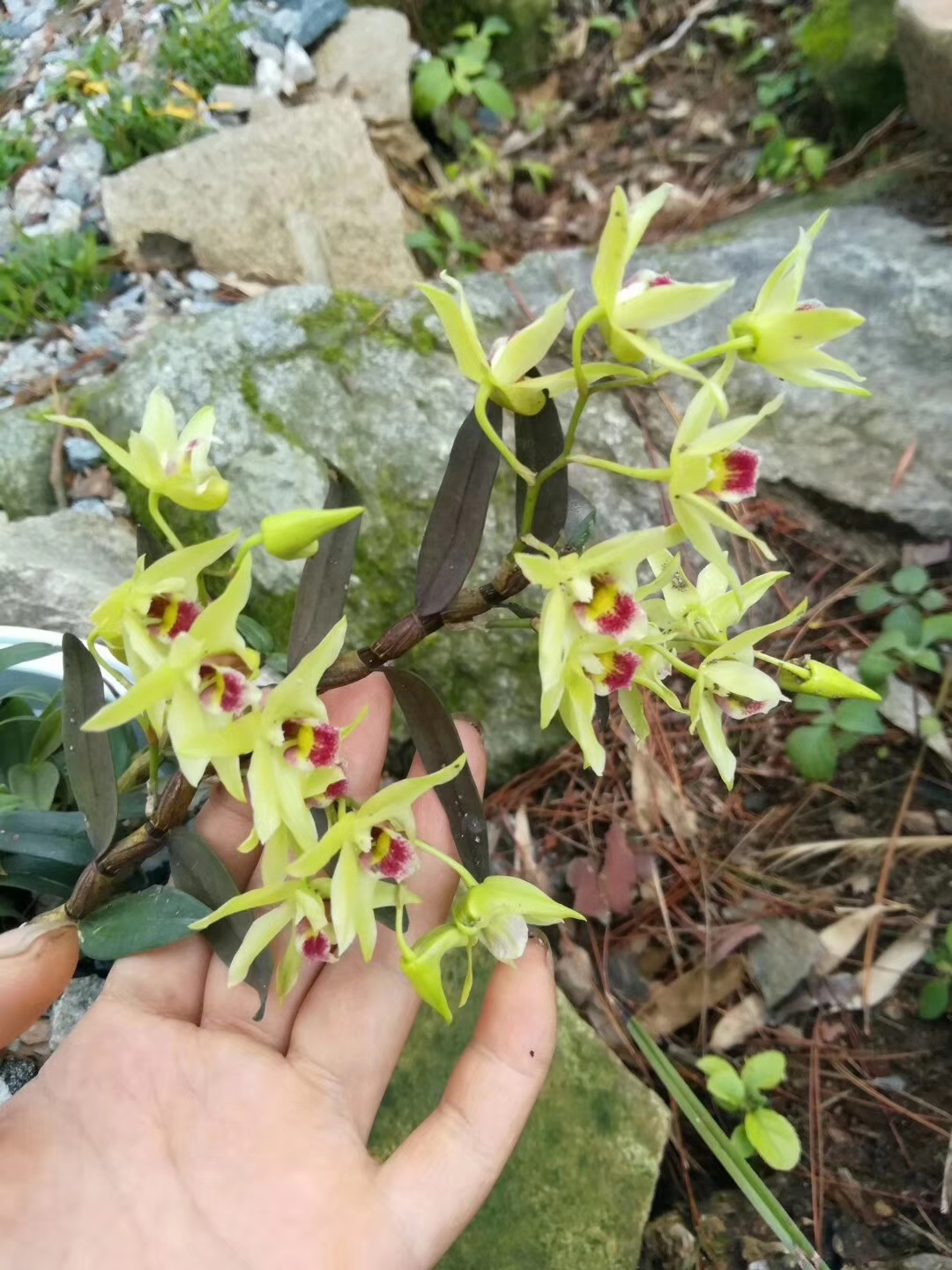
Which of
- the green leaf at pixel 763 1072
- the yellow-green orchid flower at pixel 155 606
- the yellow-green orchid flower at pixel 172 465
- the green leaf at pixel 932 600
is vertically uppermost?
the yellow-green orchid flower at pixel 172 465

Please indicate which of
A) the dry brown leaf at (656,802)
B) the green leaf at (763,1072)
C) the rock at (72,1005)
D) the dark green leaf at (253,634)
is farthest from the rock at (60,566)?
the green leaf at (763,1072)

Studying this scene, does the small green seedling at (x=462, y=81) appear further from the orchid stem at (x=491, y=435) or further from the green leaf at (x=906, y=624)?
the orchid stem at (x=491, y=435)

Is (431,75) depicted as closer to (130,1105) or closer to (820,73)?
(820,73)

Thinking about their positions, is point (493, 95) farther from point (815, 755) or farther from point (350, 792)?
point (350, 792)

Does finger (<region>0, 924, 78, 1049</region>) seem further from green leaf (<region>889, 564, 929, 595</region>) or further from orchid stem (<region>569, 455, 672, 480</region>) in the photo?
green leaf (<region>889, 564, 929, 595</region>)

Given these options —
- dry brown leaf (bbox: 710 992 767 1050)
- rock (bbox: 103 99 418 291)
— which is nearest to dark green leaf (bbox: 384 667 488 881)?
dry brown leaf (bbox: 710 992 767 1050)

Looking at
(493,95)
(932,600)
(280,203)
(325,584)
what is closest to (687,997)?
(932,600)
